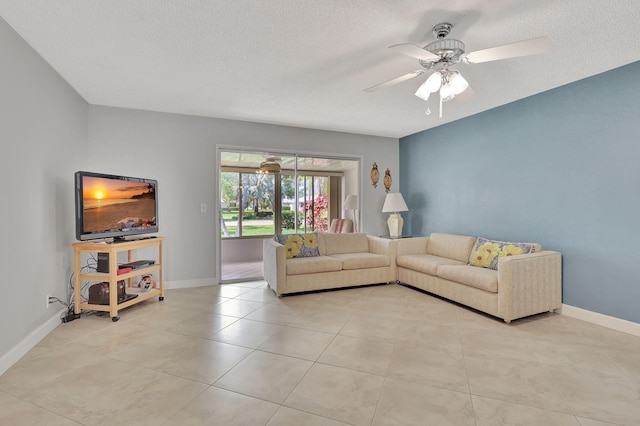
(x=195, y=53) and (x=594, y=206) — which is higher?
(x=195, y=53)

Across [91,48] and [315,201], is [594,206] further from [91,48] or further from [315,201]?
[91,48]

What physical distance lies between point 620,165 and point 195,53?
4.01m

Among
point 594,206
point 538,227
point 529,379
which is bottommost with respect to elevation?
point 529,379

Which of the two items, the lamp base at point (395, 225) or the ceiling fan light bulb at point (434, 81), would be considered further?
the lamp base at point (395, 225)

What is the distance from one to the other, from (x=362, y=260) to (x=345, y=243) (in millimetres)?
555

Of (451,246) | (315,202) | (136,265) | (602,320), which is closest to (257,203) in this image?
(315,202)

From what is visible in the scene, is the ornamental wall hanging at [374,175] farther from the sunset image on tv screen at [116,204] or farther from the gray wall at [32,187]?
the gray wall at [32,187]

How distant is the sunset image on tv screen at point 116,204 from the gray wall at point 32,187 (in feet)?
0.89

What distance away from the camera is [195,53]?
8.79 feet

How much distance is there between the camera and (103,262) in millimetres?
3311

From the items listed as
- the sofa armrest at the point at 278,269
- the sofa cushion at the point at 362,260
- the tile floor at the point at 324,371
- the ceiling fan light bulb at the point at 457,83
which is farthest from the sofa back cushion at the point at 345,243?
Answer: the ceiling fan light bulb at the point at 457,83

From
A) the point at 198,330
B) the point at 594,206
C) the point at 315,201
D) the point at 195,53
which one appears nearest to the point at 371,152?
the point at 315,201

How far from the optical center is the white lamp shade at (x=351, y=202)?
227 inches

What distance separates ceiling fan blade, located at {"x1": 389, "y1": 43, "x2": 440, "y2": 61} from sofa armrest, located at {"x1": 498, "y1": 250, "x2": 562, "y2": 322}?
212 centimetres
